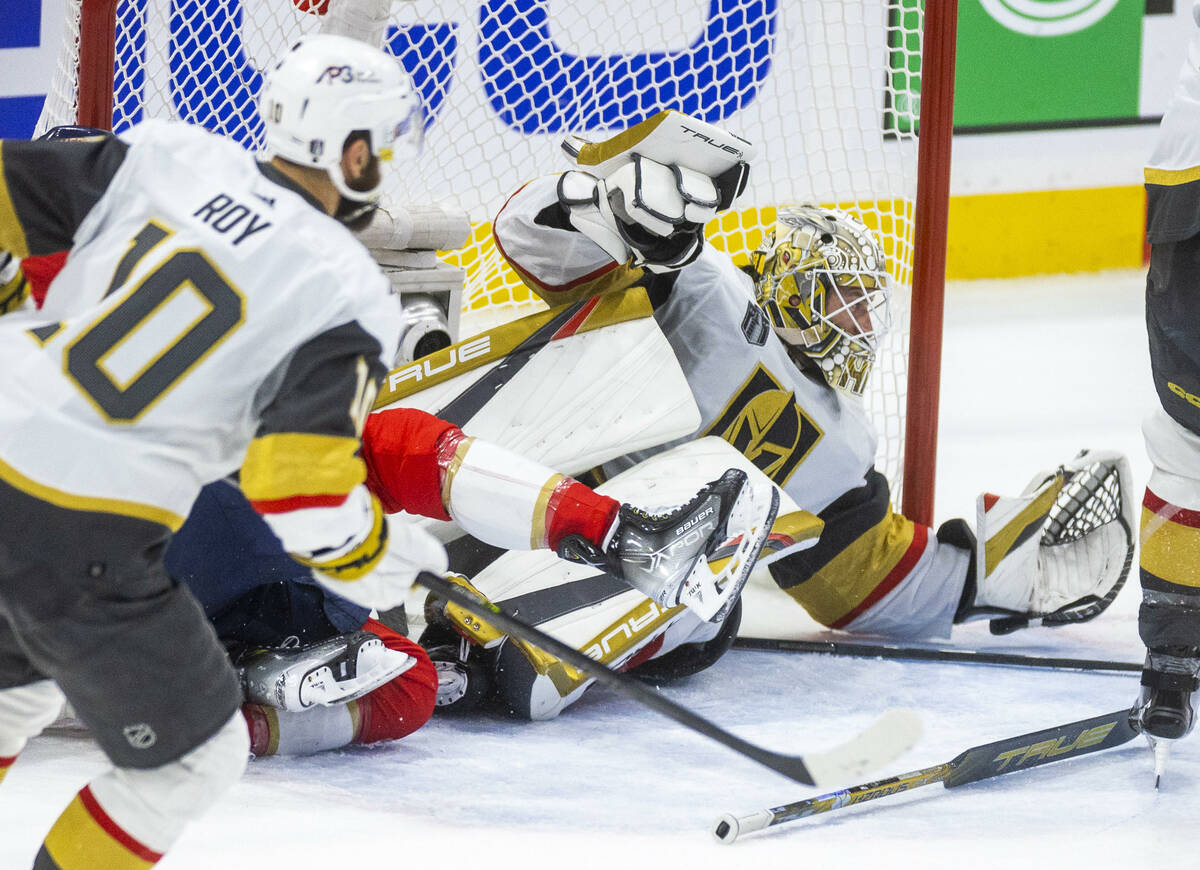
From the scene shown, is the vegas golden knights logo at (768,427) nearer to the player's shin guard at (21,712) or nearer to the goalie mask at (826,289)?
the goalie mask at (826,289)

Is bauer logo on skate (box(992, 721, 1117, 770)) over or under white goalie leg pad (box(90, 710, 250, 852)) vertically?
under

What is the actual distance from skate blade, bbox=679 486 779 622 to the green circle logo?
3684 mm

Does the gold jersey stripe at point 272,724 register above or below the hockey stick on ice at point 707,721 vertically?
below

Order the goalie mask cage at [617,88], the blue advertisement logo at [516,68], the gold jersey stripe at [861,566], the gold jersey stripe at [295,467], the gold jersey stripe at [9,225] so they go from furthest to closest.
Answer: the blue advertisement logo at [516,68], the goalie mask cage at [617,88], the gold jersey stripe at [861,566], the gold jersey stripe at [9,225], the gold jersey stripe at [295,467]

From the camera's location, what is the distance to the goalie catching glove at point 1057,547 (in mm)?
2803

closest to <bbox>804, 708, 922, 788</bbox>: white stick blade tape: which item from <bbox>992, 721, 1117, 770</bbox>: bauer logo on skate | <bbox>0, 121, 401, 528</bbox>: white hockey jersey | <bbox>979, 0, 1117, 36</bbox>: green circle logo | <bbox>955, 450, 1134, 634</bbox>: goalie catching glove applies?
<bbox>992, 721, 1117, 770</bbox>: bauer logo on skate

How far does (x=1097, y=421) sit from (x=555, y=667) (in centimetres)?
243

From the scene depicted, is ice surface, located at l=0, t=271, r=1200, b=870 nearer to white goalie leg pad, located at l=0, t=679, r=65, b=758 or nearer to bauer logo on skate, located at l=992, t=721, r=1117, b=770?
bauer logo on skate, located at l=992, t=721, r=1117, b=770

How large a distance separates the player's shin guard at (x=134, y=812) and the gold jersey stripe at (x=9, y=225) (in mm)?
529

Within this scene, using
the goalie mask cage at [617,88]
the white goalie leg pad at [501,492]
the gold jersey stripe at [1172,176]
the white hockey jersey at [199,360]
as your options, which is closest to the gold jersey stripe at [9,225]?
the white hockey jersey at [199,360]

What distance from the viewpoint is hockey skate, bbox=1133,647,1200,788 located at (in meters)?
2.12

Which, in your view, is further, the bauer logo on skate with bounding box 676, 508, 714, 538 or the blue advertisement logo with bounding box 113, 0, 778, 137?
the blue advertisement logo with bounding box 113, 0, 778, 137

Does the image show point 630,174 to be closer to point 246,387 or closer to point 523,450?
point 523,450

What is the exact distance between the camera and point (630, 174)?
235 cm
